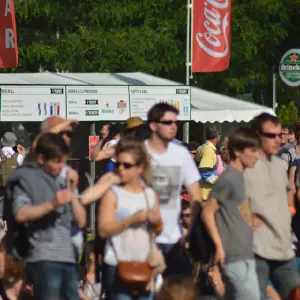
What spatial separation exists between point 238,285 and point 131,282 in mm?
925

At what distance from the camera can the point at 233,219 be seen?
7406 mm

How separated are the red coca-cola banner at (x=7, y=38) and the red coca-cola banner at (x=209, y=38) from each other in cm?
341

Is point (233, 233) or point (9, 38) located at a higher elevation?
point (9, 38)

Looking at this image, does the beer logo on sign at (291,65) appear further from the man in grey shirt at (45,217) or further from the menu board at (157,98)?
the man in grey shirt at (45,217)

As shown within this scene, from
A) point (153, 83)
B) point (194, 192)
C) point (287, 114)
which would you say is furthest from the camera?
point (287, 114)

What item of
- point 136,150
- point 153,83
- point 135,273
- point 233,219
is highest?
point 153,83

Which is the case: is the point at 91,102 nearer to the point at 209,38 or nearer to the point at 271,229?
the point at 209,38

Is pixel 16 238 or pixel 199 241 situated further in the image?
pixel 199 241

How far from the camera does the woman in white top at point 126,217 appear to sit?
6.86 metres

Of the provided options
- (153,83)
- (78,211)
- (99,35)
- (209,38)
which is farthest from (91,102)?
(99,35)

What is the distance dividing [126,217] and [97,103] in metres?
10.4

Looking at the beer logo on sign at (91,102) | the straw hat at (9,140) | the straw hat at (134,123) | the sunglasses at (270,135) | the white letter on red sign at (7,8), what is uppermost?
the white letter on red sign at (7,8)

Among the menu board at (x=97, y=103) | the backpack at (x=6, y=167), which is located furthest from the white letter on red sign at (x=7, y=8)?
the backpack at (x=6, y=167)

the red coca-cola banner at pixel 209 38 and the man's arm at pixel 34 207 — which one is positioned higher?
the red coca-cola banner at pixel 209 38
